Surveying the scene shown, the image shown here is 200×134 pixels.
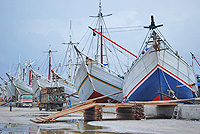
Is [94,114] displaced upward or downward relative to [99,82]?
downward

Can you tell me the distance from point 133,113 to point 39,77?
41.6m

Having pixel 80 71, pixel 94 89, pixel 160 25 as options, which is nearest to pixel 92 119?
pixel 160 25

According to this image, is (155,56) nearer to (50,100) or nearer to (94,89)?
(94,89)

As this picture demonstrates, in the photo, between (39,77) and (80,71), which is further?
(39,77)

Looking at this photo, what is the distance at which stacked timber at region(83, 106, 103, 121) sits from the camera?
46.0ft

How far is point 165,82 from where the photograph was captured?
17.6 metres

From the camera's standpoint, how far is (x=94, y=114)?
14.2m

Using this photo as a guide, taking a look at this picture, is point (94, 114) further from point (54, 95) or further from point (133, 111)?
point (54, 95)

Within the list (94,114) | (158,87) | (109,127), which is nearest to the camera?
(109,127)

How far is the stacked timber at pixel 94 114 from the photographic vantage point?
14.0m

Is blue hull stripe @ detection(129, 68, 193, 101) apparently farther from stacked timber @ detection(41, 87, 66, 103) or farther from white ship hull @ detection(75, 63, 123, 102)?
stacked timber @ detection(41, 87, 66, 103)

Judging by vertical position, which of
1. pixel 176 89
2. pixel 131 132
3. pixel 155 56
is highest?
pixel 155 56

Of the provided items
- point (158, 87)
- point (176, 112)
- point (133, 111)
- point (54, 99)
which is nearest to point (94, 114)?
point (133, 111)

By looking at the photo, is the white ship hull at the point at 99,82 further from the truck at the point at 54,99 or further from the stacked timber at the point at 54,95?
the stacked timber at the point at 54,95
